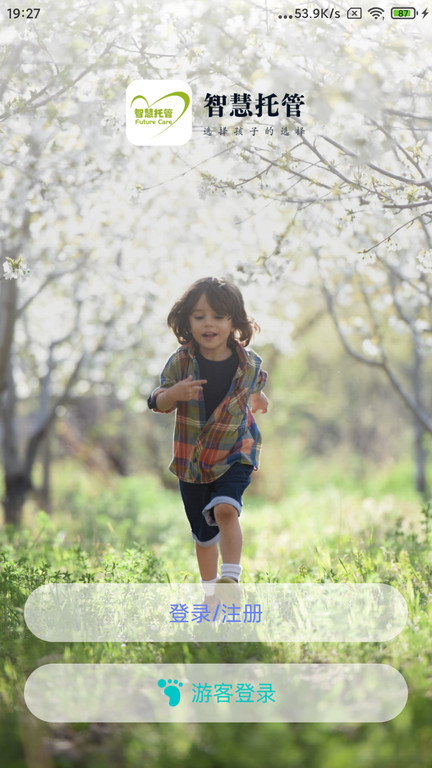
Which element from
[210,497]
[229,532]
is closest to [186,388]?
[210,497]

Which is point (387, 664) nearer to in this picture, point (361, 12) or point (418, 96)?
point (418, 96)

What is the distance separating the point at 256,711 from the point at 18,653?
1.06 metres

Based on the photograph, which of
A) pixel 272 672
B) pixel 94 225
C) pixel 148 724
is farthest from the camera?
pixel 94 225

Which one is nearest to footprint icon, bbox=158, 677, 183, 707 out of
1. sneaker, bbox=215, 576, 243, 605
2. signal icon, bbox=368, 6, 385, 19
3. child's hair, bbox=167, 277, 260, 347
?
sneaker, bbox=215, 576, 243, 605

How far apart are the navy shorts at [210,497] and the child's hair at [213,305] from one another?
698 millimetres

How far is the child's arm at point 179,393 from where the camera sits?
334cm

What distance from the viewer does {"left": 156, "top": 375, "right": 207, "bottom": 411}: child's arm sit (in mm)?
3340

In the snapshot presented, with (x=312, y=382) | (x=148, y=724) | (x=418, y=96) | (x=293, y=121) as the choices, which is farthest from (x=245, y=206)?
(x=312, y=382)

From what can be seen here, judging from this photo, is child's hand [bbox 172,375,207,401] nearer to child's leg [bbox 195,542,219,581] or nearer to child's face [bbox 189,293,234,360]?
child's face [bbox 189,293,234,360]

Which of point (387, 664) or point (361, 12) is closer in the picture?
point (387, 664)

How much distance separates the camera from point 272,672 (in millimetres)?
2627

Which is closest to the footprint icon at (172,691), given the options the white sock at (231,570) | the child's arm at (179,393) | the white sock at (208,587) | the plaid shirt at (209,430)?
the white sock at (231,570)

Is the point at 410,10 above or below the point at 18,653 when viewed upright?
above

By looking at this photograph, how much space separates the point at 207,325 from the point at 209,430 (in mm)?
513
